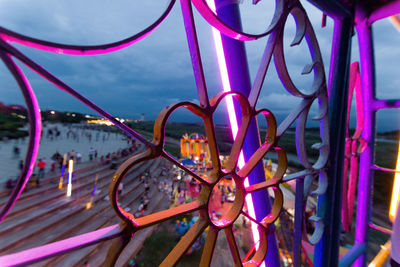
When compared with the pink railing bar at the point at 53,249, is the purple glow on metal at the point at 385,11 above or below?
above

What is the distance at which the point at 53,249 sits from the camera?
1.40 ft

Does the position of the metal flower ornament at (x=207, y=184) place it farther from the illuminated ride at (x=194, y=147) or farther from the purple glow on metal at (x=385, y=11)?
the illuminated ride at (x=194, y=147)

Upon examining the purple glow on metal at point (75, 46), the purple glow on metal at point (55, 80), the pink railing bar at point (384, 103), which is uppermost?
the purple glow on metal at point (75, 46)

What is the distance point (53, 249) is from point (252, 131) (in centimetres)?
85

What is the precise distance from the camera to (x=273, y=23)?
0.82 m

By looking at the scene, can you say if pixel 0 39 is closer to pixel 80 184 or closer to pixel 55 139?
pixel 80 184

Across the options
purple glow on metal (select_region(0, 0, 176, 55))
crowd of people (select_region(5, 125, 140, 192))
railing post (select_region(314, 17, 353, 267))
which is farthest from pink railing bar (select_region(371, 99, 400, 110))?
crowd of people (select_region(5, 125, 140, 192))

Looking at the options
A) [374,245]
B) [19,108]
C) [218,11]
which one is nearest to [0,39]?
[19,108]

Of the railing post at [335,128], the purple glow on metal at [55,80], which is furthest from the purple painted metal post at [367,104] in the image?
the purple glow on metal at [55,80]

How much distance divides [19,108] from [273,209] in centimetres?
102

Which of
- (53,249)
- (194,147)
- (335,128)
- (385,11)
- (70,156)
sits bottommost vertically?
(194,147)

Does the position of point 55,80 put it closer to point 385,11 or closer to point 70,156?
point 385,11

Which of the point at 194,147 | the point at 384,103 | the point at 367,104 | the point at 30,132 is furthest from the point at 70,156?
the point at 384,103

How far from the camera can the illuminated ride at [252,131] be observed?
0.44 meters
